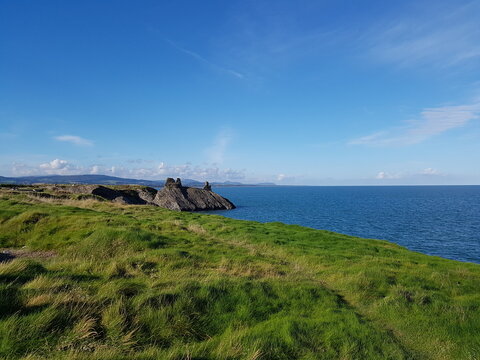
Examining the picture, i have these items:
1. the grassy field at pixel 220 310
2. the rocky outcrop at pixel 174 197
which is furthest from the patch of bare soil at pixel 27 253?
the rocky outcrop at pixel 174 197

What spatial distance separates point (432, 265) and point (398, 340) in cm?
1602

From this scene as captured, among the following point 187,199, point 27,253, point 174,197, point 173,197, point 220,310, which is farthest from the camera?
point 187,199

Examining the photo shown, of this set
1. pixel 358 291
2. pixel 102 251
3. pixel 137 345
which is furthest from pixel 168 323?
pixel 102 251

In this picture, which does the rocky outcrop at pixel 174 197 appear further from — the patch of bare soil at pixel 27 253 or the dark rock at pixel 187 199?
the patch of bare soil at pixel 27 253

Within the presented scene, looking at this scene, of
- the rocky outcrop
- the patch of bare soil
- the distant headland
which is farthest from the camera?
the rocky outcrop

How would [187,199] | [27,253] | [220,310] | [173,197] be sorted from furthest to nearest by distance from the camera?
1. [187,199]
2. [173,197]
3. [27,253]
4. [220,310]

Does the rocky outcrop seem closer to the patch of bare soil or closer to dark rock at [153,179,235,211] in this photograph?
dark rock at [153,179,235,211]

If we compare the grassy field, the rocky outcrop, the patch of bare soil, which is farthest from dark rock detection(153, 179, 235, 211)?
the grassy field

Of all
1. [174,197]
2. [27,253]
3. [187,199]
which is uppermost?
[27,253]

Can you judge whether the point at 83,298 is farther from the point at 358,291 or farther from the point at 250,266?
the point at 358,291

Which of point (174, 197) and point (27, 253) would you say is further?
point (174, 197)

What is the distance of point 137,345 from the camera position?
23.3 feet

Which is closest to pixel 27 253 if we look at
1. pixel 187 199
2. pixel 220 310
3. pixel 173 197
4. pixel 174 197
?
pixel 220 310

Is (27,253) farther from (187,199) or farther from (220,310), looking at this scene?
(187,199)
